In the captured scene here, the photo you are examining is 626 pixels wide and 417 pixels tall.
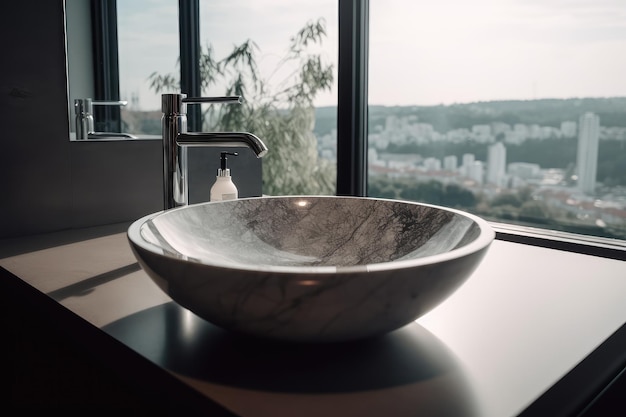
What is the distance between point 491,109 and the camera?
4.76 ft

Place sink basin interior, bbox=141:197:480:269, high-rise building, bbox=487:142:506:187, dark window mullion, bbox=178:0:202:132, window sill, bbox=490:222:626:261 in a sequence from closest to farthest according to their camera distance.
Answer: sink basin interior, bbox=141:197:480:269 → window sill, bbox=490:222:626:261 → high-rise building, bbox=487:142:506:187 → dark window mullion, bbox=178:0:202:132

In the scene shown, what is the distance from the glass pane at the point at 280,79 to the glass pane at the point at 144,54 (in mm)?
122

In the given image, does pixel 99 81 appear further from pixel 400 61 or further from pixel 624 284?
pixel 624 284

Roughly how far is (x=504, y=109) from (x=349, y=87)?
1.51ft

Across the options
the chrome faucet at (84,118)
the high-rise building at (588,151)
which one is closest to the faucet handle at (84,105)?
the chrome faucet at (84,118)

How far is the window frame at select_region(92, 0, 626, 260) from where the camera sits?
127 centimetres

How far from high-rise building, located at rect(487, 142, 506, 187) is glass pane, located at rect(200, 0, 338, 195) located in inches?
19.9

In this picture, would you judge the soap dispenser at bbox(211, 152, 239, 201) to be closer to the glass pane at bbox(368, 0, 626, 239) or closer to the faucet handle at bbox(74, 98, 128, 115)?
the faucet handle at bbox(74, 98, 128, 115)

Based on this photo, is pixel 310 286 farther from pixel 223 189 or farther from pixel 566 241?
pixel 566 241

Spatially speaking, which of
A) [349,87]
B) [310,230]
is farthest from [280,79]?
[310,230]

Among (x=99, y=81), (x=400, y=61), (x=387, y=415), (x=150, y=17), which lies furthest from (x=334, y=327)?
(x=150, y=17)

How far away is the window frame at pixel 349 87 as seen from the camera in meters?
1.27

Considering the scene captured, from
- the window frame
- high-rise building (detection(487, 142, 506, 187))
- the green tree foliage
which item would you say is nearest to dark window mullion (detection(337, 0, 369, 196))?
the window frame

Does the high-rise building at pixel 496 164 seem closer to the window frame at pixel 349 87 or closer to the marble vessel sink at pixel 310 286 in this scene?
the window frame at pixel 349 87
